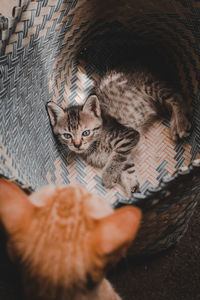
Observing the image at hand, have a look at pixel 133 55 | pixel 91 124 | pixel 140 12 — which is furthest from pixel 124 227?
pixel 133 55

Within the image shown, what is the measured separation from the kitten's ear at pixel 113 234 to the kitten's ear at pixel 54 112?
32.8 inches

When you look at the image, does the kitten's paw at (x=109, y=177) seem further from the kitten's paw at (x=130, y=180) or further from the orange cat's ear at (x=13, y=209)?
the orange cat's ear at (x=13, y=209)

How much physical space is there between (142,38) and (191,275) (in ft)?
3.90

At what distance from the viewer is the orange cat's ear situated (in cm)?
51

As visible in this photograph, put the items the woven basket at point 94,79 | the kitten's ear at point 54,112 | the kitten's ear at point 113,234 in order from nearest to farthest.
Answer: the kitten's ear at point 113,234 < the woven basket at point 94,79 < the kitten's ear at point 54,112

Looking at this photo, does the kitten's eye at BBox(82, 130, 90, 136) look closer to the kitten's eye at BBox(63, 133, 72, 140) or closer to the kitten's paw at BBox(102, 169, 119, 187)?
the kitten's eye at BBox(63, 133, 72, 140)

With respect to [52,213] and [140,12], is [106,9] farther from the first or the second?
[52,213]

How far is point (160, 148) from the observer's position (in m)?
1.36

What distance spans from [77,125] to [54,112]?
13cm

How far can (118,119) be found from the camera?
1.45 m

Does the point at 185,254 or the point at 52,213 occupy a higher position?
the point at 52,213

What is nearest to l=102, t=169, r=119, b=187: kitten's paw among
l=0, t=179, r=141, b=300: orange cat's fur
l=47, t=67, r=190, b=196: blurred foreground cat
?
A: l=47, t=67, r=190, b=196: blurred foreground cat

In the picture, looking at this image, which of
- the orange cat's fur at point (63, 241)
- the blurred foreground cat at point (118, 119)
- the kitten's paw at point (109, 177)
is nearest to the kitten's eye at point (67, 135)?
the blurred foreground cat at point (118, 119)

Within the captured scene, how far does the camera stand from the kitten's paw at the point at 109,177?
1.27 m
